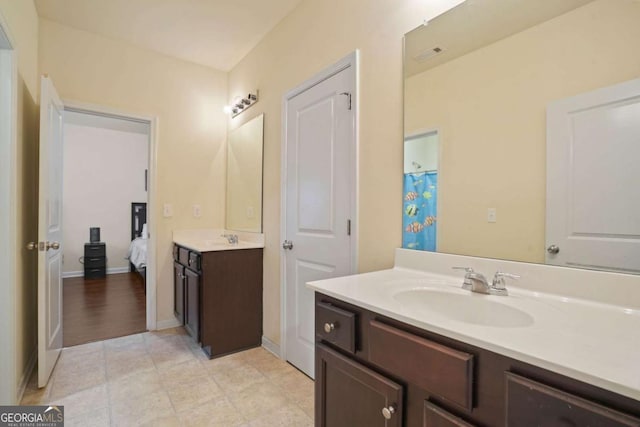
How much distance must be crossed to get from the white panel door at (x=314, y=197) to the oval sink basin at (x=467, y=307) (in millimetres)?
650

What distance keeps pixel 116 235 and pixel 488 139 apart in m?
6.36

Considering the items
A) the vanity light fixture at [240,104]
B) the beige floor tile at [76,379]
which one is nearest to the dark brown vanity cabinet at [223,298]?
the beige floor tile at [76,379]

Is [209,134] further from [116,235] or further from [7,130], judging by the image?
[116,235]

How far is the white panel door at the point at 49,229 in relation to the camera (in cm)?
194

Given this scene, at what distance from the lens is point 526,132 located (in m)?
1.21

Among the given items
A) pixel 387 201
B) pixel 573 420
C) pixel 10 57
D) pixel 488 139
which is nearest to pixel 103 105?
pixel 10 57

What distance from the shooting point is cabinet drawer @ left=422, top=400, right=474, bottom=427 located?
30.9 inches

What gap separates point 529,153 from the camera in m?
1.20

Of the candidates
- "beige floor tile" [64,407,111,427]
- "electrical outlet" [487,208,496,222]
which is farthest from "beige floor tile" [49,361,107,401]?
"electrical outlet" [487,208,496,222]

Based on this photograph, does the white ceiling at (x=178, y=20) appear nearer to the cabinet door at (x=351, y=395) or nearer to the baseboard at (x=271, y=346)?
the cabinet door at (x=351, y=395)

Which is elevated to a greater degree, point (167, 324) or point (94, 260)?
point (94, 260)

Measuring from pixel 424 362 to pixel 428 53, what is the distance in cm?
136

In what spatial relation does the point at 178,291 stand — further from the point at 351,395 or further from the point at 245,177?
the point at 351,395

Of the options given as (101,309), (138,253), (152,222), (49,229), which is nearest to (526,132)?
(49,229)
